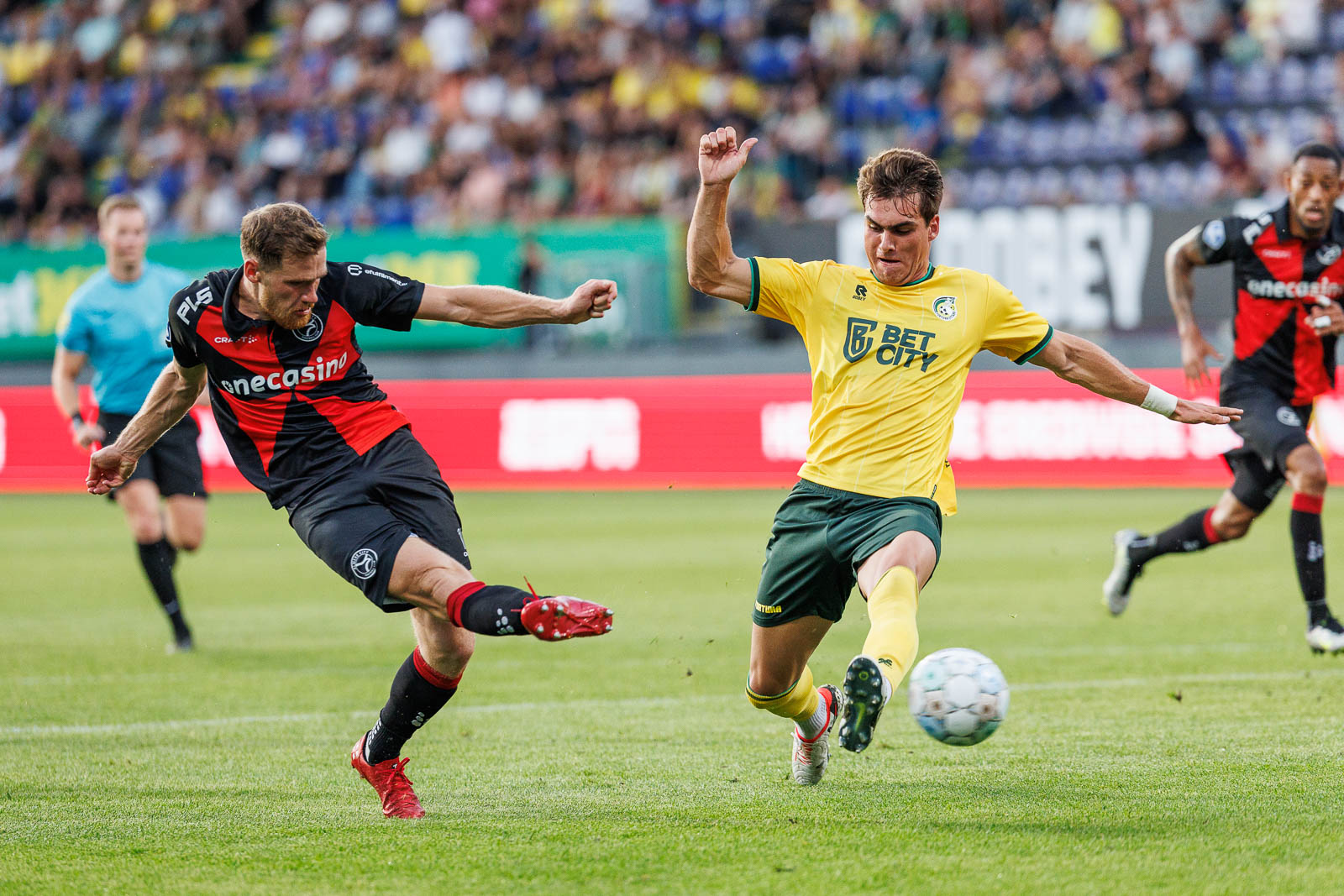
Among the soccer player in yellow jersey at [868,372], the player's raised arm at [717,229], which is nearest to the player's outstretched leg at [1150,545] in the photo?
the soccer player in yellow jersey at [868,372]

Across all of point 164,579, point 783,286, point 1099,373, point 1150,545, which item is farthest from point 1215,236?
point 164,579

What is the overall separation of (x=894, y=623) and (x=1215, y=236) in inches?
185

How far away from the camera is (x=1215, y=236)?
8648mm

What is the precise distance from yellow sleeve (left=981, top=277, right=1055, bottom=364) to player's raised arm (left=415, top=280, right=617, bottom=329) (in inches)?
50.9

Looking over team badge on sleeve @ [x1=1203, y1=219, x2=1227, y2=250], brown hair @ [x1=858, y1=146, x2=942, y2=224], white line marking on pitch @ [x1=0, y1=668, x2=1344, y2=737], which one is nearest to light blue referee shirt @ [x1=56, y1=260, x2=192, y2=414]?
white line marking on pitch @ [x1=0, y1=668, x2=1344, y2=737]

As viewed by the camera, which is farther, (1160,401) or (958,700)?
(1160,401)

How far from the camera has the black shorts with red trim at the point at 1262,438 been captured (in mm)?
8570

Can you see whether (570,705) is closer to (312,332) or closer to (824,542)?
(824,542)

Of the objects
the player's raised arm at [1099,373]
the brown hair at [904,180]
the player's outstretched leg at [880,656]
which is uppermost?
the brown hair at [904,180]

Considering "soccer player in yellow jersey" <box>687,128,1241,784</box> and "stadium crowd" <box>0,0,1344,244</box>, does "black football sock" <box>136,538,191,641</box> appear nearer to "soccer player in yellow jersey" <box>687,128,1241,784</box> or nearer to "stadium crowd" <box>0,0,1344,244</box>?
"soccer player in yellow jersey" <box>687,128,1241,784</box>

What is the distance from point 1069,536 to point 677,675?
669cm

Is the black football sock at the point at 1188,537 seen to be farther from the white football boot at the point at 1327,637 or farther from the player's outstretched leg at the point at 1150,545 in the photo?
the white football boot at the point at 1327,637

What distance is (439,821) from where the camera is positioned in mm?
5270

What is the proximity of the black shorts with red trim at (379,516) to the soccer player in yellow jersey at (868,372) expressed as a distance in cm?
110
